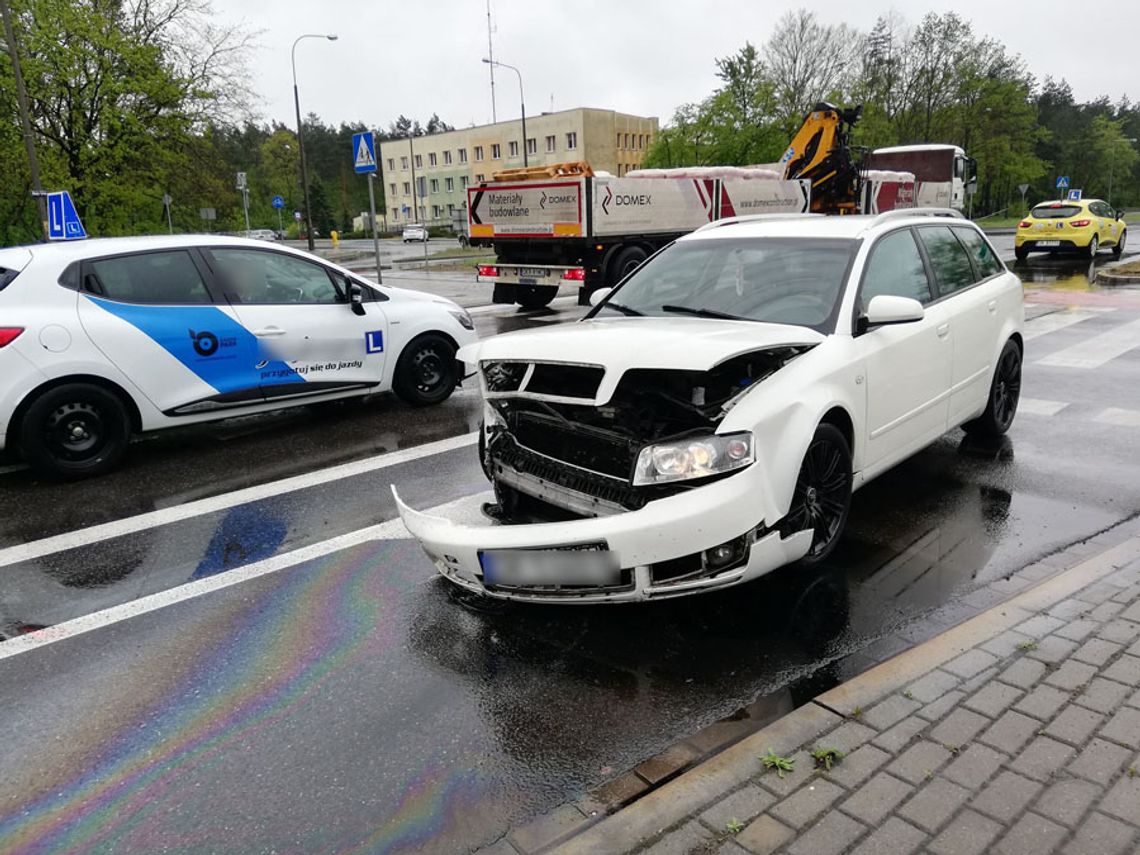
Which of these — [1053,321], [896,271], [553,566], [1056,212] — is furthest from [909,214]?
[1056,212]

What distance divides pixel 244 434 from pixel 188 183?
69.8ft

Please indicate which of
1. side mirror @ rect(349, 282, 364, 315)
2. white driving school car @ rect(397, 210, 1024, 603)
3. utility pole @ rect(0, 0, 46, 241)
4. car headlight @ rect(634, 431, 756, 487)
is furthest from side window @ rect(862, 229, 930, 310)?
utility pole @ rect(0, 0, 46, 241)

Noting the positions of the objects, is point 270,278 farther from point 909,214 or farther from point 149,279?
point 909,214

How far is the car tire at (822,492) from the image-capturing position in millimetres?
3994

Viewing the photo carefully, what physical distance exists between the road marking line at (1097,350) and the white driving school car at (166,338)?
735 centimetres

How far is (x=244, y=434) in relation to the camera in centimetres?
772

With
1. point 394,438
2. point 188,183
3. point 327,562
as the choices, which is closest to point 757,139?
point 188,183

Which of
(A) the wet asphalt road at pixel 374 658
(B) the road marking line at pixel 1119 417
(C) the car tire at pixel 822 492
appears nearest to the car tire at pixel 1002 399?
(A) the wet asphalt road at pixel 374 658

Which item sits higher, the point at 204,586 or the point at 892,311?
the point at 892,311

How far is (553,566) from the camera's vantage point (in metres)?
3.56

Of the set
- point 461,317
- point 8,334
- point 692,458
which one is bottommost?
point 692,458

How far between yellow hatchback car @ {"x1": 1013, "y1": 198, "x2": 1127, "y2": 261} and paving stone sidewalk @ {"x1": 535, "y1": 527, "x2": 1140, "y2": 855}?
921 inches

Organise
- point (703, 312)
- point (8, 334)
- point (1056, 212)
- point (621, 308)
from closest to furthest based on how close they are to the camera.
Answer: point (703, 312) → point (621, 308) → point (8, 334) → point (1056, 212)

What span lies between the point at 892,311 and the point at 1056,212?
22.7 metres
